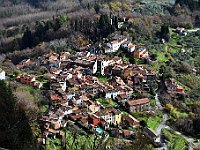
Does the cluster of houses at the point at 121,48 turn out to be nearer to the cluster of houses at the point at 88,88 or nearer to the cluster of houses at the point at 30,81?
the cluster of houses at the point at 88,88

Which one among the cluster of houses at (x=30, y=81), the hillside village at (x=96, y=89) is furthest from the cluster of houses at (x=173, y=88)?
the cluster of houses at (x=30, y=81)

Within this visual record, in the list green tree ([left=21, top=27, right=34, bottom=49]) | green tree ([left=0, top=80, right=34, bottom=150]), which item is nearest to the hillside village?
green tree ([left=0, top=80, right=34, bottom=150])

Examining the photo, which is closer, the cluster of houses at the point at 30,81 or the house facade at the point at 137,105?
the house facade at the point at 137,105

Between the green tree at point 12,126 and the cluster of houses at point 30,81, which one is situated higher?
the green tree at point 12,126

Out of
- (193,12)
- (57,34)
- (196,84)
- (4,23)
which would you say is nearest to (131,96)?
(196,84)

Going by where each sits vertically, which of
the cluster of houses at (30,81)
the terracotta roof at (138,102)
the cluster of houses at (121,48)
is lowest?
the terracotta roof at (138,102)

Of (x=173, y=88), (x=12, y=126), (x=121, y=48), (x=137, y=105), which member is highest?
(x=12, y=126)

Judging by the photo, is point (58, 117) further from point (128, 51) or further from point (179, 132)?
point (128, 51)

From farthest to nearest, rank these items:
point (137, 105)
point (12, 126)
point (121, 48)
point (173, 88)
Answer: point (121, 48) → point (173, 88) → point (137, 105) → point (12, 126)

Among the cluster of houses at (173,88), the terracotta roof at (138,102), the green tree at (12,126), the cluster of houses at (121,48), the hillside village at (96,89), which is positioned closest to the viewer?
the green tree at (12,126)

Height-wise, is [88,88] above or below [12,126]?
below

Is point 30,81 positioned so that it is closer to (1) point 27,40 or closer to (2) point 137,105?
(2) point 137,105

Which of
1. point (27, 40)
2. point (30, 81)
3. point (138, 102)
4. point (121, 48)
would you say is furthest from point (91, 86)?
point (27, 40)
